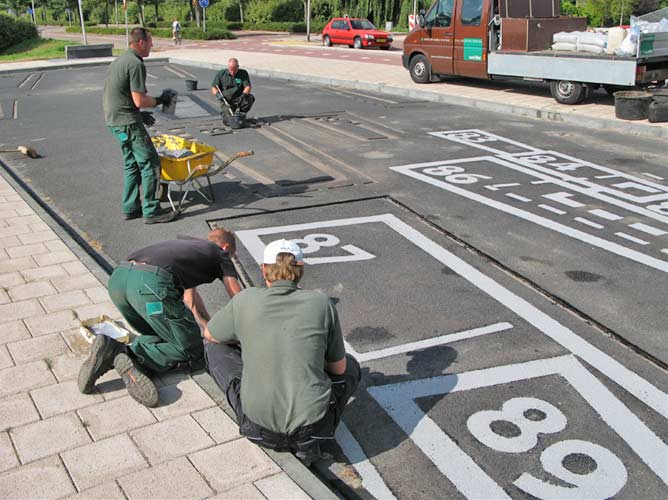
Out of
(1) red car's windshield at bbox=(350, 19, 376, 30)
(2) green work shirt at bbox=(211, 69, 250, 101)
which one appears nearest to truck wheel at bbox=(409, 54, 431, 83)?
(2) green work shirt at bbox=(211, 69, 250, 101)

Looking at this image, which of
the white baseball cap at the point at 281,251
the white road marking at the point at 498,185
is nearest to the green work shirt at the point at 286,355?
the white baseball cap at the point at 281,251

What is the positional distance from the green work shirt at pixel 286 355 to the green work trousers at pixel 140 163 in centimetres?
473

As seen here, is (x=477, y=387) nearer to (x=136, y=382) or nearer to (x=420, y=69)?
(x=136, y=382)

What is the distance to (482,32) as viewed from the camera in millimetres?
17875

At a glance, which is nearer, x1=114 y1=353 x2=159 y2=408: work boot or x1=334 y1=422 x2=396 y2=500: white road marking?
x1=334 y1=422 x2=396 y2=500: white road marking

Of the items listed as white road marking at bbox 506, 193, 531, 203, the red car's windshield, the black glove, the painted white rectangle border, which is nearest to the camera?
the painted white rectangle border

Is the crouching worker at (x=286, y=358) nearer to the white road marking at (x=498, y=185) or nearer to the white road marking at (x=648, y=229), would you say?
the white road marking at (x=648, y=229)

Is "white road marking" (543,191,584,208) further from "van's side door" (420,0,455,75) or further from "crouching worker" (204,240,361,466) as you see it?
"van's side door" (420,0,455,75)

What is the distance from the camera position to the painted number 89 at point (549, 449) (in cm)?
379

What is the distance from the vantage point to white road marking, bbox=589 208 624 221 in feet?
27.7

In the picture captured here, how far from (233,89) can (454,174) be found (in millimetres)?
5908

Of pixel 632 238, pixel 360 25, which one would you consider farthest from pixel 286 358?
pixel 360 25

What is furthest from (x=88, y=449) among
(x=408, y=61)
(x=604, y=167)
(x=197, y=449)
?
(x=408, y=61)

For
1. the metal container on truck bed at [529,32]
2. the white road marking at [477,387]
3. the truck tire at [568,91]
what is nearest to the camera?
the white road marking at [477,387]
